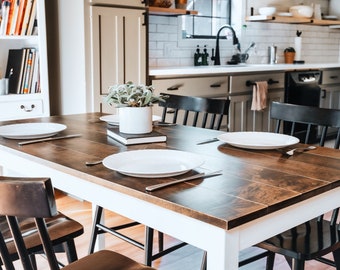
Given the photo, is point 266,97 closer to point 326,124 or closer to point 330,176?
point 326,124

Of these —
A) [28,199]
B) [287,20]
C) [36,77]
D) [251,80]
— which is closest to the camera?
[28,199]

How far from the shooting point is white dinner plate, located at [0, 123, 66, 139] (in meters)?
1.77

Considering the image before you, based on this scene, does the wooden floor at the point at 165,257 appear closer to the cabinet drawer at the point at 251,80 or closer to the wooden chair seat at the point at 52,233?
the wooden chair seat at the point at 52,233

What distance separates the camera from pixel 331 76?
5.34 metres

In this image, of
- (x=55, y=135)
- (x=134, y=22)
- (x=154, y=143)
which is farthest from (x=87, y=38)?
(x=154, y=143)

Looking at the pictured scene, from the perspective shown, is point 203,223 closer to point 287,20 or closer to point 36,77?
point 36,77

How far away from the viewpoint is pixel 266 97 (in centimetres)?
450

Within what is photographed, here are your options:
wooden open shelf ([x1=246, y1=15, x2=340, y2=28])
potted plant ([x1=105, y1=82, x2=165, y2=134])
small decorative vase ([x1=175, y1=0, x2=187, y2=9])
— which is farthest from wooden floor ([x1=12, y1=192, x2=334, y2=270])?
wooden open shelf ([x1=246, y1=15, x2=340, y2=28])

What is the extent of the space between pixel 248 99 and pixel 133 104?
2790mm

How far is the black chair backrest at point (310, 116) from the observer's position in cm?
185

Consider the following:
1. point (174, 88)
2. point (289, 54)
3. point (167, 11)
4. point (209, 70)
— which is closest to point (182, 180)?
point (174, 88)

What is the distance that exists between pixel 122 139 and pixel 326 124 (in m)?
0.83

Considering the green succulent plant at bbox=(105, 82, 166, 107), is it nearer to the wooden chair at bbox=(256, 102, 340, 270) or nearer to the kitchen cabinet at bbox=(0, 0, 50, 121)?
the wooden chair at bbox=(256, 102, 340, 270)

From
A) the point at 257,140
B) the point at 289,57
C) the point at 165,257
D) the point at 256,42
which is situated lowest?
Result: the point at 165,257
